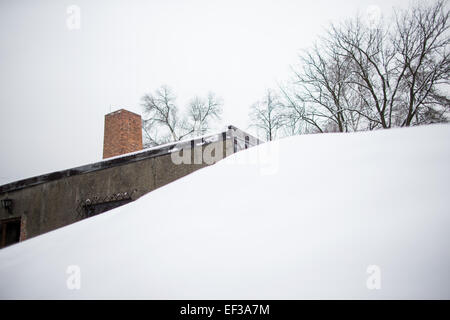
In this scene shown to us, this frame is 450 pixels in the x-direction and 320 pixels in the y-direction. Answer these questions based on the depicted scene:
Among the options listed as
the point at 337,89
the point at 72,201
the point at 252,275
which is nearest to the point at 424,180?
the point at 252,275

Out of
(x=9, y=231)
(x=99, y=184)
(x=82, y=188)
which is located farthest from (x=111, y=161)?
(x=9, y=231)

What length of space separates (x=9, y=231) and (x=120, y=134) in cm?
477

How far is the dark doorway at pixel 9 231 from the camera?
7.31m

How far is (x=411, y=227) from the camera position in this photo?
1.02 m

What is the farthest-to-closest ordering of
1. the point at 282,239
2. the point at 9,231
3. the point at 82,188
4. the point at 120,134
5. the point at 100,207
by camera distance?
the point at 120,134 < the point at 9,231 < the point at 82,188 < the point at 100,207 < the point at 282,239

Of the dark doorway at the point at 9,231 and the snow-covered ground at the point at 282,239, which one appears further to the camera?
the dark doorway at the point at 9,231

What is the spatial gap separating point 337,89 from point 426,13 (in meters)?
4.02

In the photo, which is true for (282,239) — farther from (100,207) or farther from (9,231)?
(9,231)

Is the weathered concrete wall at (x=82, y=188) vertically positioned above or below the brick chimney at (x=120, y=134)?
below

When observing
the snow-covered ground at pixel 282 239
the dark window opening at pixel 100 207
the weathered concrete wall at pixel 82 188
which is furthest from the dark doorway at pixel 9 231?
the snow-covered ground at pixel 282 239

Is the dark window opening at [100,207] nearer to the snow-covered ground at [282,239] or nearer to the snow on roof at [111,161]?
the snow on roof at [111,161]

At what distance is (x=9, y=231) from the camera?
7.43 metres

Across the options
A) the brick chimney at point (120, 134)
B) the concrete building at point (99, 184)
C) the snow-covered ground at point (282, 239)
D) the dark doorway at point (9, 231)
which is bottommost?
the dark doorway at point (9, 231)

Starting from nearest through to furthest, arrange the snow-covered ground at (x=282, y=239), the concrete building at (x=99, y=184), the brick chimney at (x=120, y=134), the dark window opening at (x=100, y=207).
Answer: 1. the snow-covered ground at (x=282, y=239)
2. the concrete building at (x=99, y=184)
3. the dark window opening at (x=100, y=207)
4. the brick chimney at (x=120, y=134)
